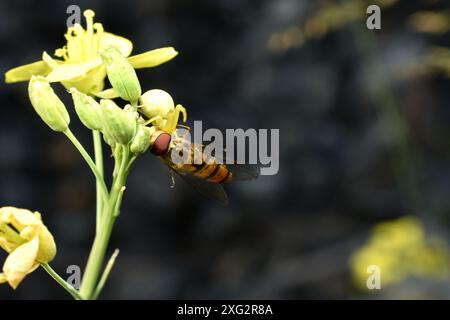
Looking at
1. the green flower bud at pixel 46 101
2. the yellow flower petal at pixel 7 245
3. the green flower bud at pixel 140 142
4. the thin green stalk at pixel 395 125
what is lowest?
the yellow flower petal at pixel 7 245

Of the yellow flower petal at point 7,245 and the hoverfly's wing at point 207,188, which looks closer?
the yellow flower petal at point 7,245

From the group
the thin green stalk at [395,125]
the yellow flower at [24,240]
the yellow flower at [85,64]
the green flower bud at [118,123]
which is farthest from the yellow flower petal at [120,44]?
the thin green stalk at [395,125]

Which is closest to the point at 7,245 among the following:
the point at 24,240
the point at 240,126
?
the point at 24,240

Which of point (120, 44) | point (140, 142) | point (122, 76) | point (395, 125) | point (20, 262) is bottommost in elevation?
point (20, 262)

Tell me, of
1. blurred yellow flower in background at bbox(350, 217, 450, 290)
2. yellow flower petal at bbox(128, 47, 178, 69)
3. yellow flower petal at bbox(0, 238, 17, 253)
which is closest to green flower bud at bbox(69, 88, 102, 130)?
yellow flower petal at bbox(128, 47, 178, 69)

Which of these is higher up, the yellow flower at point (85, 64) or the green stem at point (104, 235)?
the yellow flower at point (85, 64)

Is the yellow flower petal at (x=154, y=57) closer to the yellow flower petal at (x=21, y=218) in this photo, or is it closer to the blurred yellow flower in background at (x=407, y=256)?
the yellow flower petal at (x=21, y=218)

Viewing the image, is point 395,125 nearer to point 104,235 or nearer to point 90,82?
point 90,82
